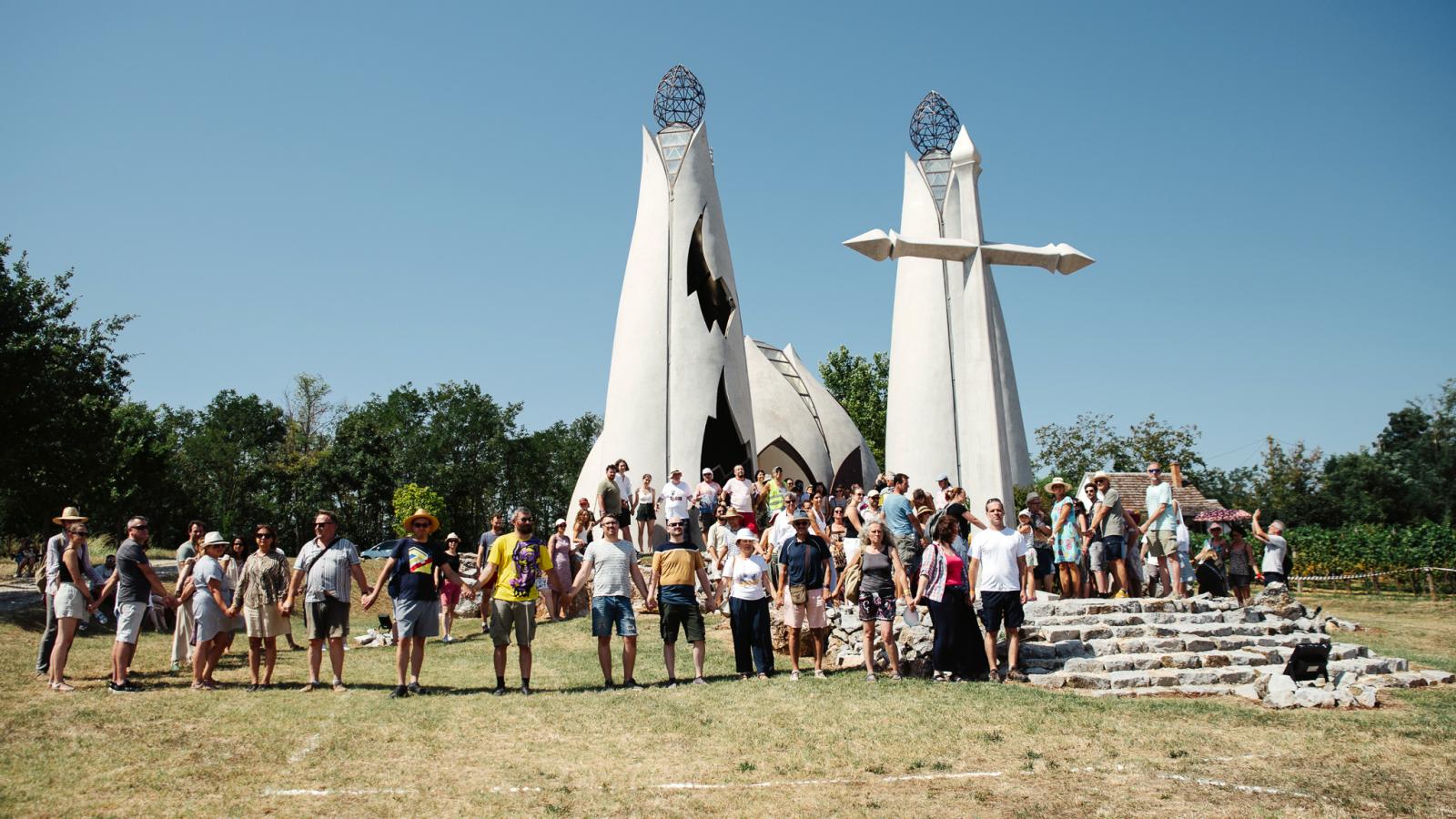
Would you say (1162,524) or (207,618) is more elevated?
(1162,524)

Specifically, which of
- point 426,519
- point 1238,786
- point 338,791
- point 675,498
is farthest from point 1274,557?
point 338,791

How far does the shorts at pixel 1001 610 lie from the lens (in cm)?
900

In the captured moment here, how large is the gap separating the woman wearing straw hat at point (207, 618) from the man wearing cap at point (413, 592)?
143 cm

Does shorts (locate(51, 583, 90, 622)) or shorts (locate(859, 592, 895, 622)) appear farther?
shorts (locate(859, 592, 895, 622))

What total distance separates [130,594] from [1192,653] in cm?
958

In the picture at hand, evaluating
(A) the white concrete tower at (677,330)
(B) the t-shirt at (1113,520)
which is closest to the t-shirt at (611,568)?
(B) the t-shirt at (1113,520)

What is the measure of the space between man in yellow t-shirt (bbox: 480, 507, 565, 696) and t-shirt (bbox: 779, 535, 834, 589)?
2.23 meters

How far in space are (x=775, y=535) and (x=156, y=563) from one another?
24.1m

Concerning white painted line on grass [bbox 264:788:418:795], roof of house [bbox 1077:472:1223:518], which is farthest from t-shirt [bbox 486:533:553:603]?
roof of house [bbox 1077:472:1223:518]

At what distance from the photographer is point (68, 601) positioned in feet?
29.0

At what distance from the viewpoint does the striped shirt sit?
847cm

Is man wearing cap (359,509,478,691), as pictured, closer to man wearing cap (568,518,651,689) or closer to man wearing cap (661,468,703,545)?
man wearing cap (568,518,651,689)

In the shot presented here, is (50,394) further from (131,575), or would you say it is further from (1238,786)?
(1238,786)

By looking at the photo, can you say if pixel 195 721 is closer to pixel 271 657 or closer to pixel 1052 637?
pixel 271 657
